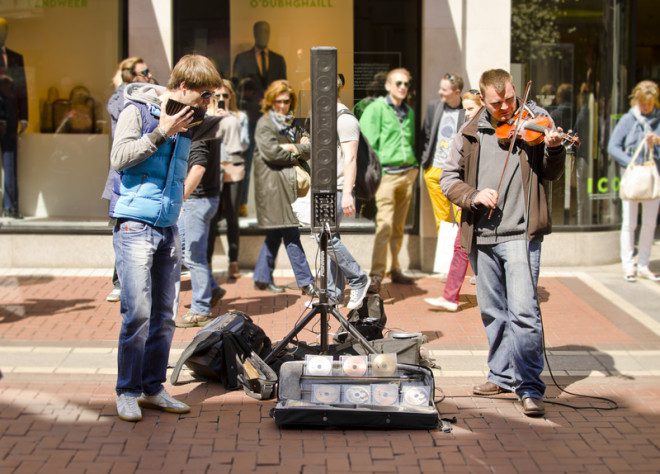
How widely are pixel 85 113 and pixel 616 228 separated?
5.64m

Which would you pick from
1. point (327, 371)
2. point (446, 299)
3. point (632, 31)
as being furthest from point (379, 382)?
point (632, 31)

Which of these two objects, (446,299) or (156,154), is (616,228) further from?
(156,154)

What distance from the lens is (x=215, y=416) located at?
637 cm

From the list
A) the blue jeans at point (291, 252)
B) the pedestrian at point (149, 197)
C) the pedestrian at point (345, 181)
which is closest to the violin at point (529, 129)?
the pedestrian at point (149, 197)

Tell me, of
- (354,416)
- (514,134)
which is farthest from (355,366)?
(514,134)

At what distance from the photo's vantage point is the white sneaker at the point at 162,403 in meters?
6.40

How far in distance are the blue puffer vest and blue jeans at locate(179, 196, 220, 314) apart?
2570mm

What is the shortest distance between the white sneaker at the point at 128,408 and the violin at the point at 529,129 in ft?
8.32

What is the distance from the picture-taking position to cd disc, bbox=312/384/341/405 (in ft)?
20.1

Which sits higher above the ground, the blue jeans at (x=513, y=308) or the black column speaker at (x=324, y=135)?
the black column speaker at (x=324, y=135)

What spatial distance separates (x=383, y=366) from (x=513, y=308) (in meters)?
0.86

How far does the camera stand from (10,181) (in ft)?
38.0

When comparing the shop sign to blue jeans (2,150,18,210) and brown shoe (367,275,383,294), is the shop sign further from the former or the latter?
brown shoe (367,275,383,294)

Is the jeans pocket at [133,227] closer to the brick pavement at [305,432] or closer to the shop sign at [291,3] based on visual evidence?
the brick pavement at [305,432]
